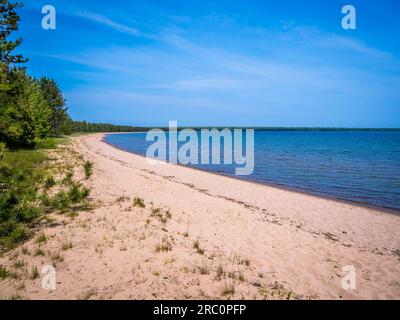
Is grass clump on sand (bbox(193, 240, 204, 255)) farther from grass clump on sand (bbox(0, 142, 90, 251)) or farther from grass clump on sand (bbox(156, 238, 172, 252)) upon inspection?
grass clump on sand (bbox(0, 142, 90, 251))

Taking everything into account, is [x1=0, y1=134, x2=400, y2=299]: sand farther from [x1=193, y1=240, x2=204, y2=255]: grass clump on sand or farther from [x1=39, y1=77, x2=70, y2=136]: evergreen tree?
[x1=39, y1=77, x2=70, y2=136]: evergreen tree

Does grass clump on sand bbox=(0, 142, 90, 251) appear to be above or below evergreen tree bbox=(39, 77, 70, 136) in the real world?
below

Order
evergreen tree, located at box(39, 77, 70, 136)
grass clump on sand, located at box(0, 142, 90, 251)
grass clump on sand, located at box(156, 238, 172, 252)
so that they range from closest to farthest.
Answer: grass clump on sand, located at box(156, 238, 172, 252)
grass clump on sand, located at box(0, 142, 90, 251)
evergreen tree, located at box(39, 77, 70, 136)

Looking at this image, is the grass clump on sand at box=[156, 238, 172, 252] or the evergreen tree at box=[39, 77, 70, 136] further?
the evergreen tree at box=[39, 77, 70, 136]

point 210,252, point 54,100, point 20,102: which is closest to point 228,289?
point 210,252

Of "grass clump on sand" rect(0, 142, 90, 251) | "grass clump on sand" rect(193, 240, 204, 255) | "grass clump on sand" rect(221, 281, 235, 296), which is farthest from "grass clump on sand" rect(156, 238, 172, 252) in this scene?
"grass clump on sand" rect(0, 142, 90, 251)

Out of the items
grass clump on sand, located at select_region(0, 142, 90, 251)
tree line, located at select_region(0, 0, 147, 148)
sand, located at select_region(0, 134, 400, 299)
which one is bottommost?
sand, located at select_region(0, 134, 400, 299)

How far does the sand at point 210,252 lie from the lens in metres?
5.92

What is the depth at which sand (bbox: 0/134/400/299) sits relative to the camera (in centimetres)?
592

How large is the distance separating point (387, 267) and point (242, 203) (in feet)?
25.6

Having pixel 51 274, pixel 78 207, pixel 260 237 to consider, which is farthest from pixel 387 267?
pixel 78 207

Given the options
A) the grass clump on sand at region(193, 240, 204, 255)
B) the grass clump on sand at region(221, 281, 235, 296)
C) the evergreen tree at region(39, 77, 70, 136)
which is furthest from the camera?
the evergreen tree at region(39, 77, 70, 136)

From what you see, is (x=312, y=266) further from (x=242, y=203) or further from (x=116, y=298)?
(x=242, y=203)
